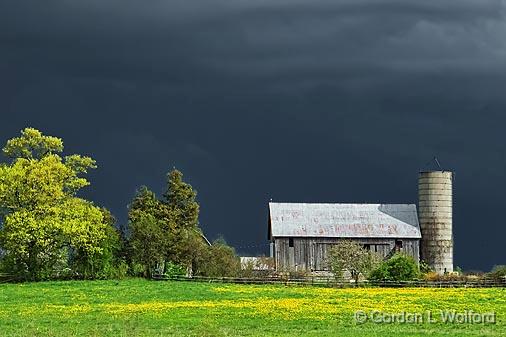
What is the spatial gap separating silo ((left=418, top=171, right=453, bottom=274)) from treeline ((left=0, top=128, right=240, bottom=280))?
76.0 ft

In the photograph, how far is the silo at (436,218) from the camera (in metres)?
93.1

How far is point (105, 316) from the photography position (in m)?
39.1

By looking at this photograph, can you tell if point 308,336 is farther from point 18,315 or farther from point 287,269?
point 287,269

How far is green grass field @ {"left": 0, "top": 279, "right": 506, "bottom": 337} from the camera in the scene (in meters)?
33.6

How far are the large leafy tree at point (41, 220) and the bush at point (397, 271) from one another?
20.1m

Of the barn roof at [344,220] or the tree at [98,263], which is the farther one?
the barn roof at [344,220]

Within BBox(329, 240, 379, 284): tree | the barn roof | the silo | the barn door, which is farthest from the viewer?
the silo

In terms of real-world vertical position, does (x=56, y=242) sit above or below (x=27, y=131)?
below

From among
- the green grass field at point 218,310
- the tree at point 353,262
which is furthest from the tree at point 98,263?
the tree at point 353,262

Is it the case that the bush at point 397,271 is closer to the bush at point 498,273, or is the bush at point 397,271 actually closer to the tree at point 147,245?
the bush at point 498,273

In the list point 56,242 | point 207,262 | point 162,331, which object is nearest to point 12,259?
point 56,242

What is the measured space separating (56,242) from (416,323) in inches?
1580

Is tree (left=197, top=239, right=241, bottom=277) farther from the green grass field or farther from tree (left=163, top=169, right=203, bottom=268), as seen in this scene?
the green grass field

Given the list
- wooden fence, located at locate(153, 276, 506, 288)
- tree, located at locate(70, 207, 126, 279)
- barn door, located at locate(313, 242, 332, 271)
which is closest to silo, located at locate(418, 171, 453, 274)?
barn door, located at locate(313, 242, 332, 271)
